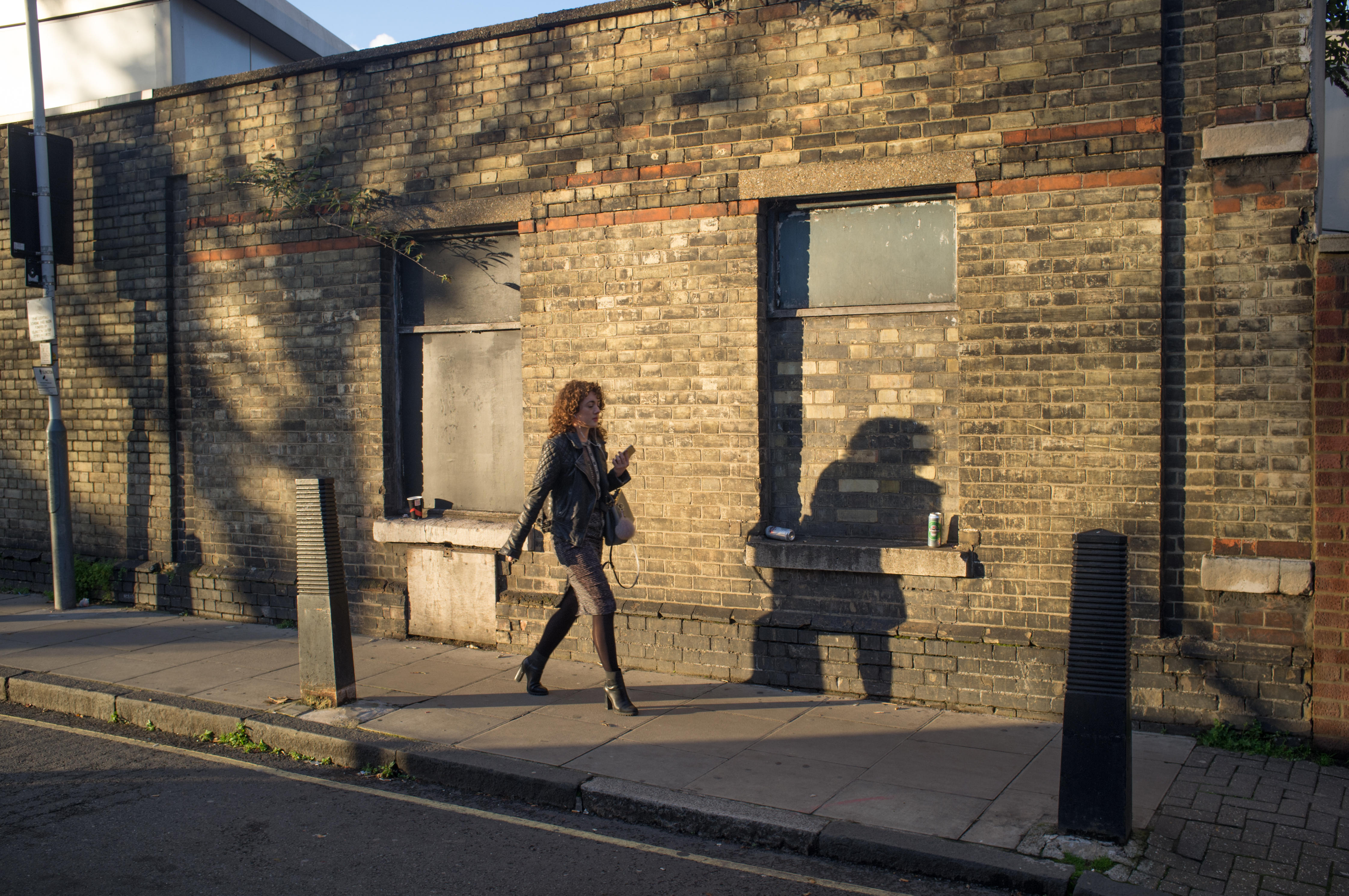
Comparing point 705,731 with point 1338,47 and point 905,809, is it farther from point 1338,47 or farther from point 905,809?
point 1338,47

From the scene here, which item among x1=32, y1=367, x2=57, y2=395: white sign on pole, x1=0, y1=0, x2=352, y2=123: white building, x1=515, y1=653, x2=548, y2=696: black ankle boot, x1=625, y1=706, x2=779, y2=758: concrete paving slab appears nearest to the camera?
x1=625, y1=706, x2=779, y2=758: concrete paving slab

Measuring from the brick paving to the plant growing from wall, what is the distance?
19.7 ft

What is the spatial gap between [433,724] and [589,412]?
210 cm

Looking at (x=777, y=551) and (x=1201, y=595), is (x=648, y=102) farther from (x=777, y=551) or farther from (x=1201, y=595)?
(x=1201, y=595)

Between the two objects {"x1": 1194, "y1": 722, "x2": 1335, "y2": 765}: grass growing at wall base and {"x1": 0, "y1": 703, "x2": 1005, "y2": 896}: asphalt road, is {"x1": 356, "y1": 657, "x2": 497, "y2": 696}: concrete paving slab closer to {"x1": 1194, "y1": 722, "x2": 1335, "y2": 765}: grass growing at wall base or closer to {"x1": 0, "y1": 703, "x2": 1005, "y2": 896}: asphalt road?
{"x1": 0, "y1": 703, "x2": 1005, "y2": 896}: asphalt road

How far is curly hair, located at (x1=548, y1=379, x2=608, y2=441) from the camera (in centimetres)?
618

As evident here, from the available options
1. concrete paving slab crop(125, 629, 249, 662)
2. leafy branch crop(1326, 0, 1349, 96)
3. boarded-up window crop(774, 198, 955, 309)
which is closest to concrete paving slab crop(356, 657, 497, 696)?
concrete paving slab crop(125, 629, 249, 662)

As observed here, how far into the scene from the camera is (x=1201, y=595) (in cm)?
583

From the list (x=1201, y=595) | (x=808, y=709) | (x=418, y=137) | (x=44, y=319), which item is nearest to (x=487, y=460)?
(x=418, y=137)

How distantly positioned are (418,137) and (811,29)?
334 centimetres

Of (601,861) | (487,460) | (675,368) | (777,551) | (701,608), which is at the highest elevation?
(675,368)

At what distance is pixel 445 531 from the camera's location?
7.91m

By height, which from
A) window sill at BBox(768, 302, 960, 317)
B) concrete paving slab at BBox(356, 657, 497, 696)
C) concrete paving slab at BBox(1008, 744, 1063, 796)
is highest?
window sill at BBox(768, 302, 960, 317)

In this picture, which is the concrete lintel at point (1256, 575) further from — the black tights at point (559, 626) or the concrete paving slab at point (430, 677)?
the concrete paving slab at point (430, 677)
